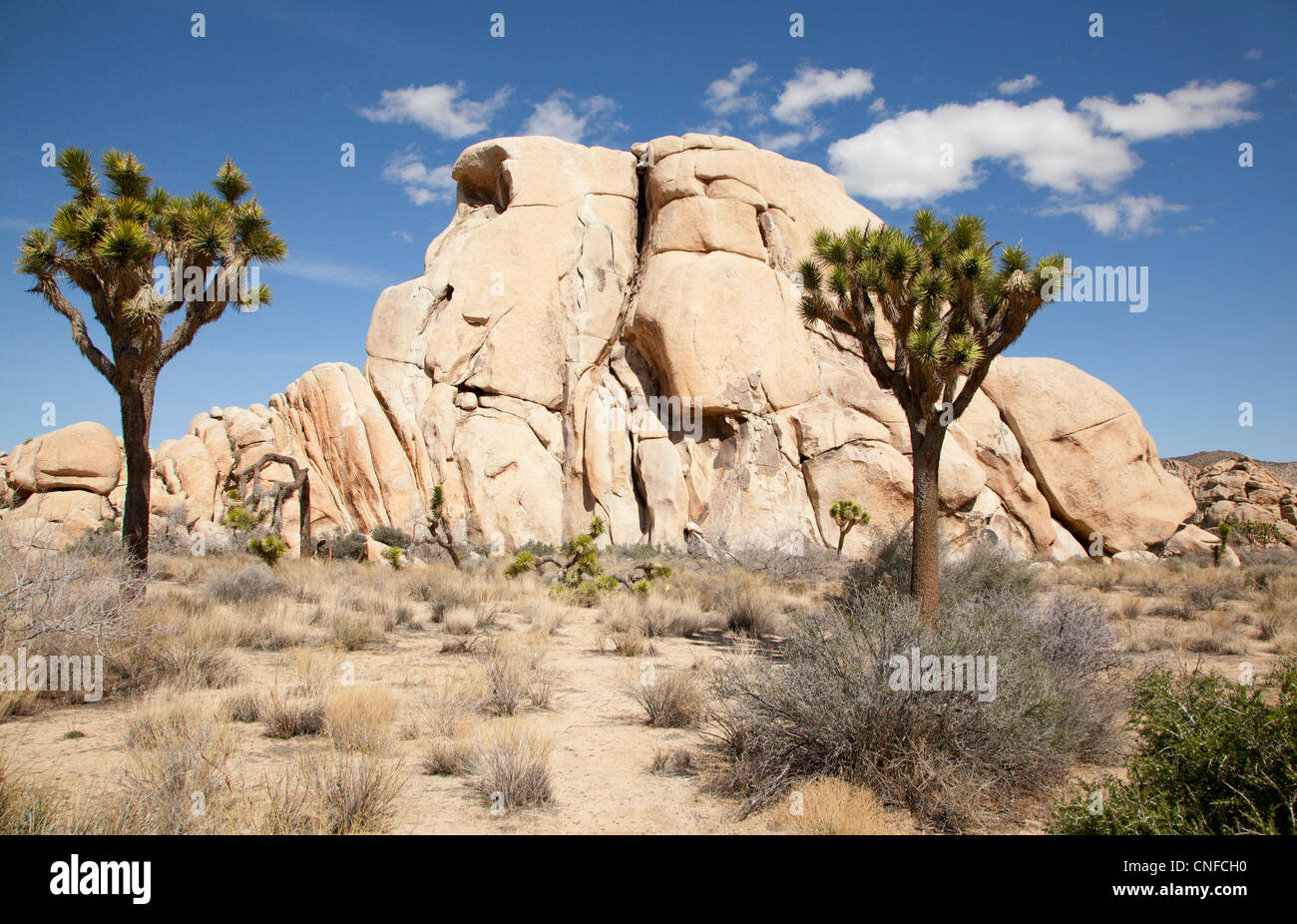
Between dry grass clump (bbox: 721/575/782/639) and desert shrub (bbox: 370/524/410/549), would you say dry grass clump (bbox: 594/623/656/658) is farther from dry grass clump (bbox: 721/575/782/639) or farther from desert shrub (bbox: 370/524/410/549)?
desert shrub (bbox: 370/524/410/549)

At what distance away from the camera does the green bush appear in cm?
1611

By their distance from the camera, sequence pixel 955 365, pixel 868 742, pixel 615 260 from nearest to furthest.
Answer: pixel 868 742 → pixel 955 365 → pixel 615 260

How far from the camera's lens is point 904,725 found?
5016mm

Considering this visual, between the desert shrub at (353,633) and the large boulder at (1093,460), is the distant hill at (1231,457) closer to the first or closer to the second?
the large boulder at (1093,460)

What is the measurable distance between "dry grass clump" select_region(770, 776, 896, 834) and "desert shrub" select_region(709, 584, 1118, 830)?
188mm

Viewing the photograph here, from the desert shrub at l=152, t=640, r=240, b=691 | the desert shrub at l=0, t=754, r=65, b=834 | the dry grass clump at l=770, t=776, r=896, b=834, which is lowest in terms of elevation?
the dry grass clump at l=770, t=776, r=896, b=834

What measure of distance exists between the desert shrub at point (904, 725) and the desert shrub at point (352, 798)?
225 centimetres

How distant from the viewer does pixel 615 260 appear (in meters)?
32.8

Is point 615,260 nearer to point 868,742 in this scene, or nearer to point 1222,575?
point 1222,575

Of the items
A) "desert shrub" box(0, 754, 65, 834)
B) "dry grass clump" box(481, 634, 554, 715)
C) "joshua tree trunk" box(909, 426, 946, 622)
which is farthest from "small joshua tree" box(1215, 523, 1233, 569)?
"desert shrub" box(0, 754, 65, 834)

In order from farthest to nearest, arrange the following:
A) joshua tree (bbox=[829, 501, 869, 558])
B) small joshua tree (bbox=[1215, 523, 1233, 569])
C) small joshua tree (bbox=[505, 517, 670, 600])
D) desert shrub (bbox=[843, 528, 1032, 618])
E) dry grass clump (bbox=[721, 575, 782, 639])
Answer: small joshua tree (bbox=[1215, 523, 1233, 569])
joshua tree (bbox=[829, 501, 869, 558])
small joshua tree (bbox=[505, 517, 670, 600])
desert shrub (bbox=[843, 528, 1032, 618])
dry grass clump (bbox=[721, 575, 782, 639])

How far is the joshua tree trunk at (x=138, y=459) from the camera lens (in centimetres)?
1198
